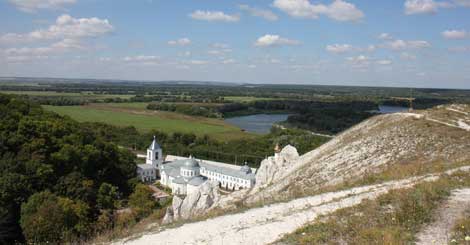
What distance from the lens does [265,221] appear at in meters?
11.1

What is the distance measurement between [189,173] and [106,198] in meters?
25.6

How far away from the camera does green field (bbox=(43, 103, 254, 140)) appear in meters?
95.9

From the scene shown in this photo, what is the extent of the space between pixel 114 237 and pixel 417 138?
14.2 m

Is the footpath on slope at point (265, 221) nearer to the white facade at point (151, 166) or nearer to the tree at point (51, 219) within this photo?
the tree at point (51, 219)

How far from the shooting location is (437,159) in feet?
52.8

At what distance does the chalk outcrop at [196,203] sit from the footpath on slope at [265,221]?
736 centimetres

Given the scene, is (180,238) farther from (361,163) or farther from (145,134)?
(145,134)

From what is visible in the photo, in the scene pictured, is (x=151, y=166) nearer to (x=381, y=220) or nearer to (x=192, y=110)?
(x=381, y=220)

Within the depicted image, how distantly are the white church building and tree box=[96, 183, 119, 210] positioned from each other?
1800 cm

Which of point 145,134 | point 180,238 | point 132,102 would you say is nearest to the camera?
point 180,238

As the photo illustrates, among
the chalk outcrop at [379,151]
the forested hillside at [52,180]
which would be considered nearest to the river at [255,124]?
the forested hillside at [52,180]

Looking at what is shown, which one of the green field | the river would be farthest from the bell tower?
the river

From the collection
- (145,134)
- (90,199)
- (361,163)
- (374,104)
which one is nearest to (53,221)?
(90,199)

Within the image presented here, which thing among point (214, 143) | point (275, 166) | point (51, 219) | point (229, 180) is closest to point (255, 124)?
point (214, 143)
